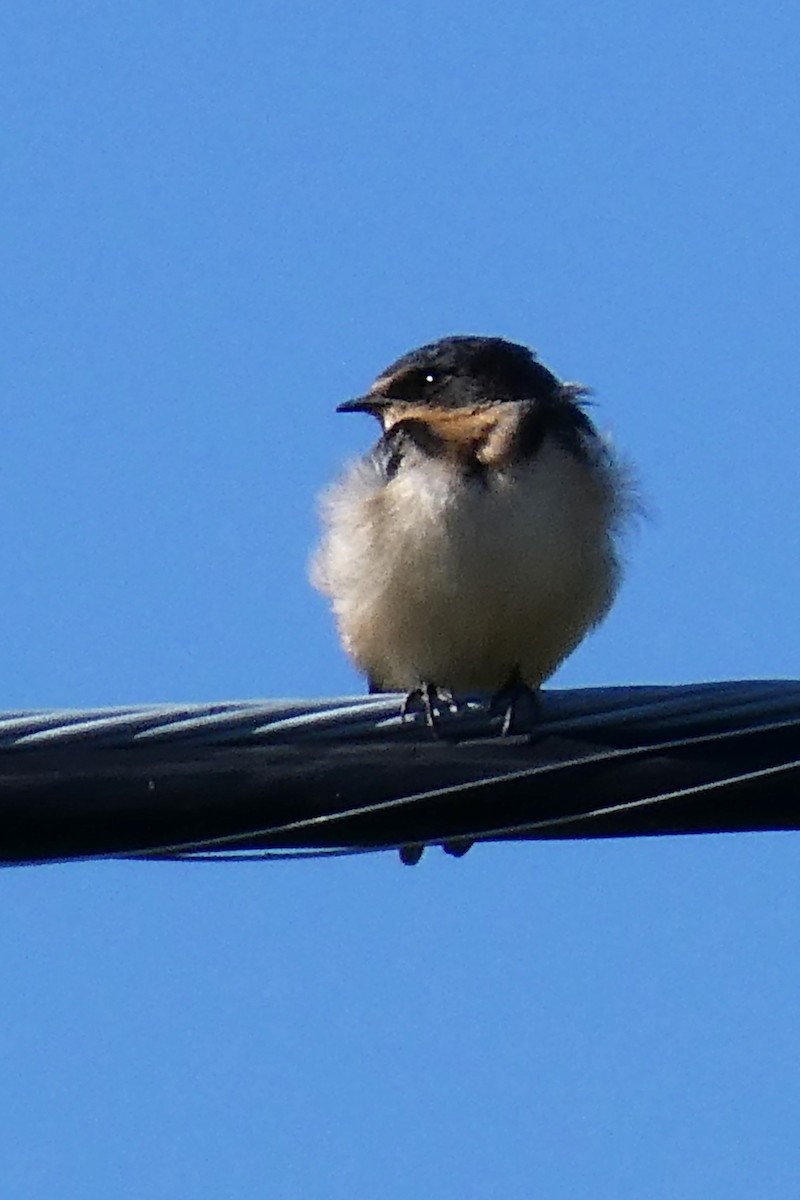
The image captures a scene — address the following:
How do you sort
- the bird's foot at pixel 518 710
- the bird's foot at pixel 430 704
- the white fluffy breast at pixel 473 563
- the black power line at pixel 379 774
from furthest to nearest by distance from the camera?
the white fluffy breast at pixel 473 563, the bird's foot at pixel 518 710, the bird's foot at pixel 430 704, the black power line at pixel 379 774

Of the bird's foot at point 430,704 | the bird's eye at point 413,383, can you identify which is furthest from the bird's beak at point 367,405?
the bird's foot at point 430,704

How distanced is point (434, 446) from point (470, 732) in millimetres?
2558

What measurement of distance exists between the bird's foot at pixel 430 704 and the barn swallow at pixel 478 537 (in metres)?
0.63

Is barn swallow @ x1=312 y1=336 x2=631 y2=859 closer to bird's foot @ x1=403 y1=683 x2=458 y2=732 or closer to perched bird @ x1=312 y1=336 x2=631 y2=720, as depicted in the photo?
perched bird @ x1=312 y1=336 x2=631 y2=720

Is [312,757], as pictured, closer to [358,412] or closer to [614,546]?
[614,546]

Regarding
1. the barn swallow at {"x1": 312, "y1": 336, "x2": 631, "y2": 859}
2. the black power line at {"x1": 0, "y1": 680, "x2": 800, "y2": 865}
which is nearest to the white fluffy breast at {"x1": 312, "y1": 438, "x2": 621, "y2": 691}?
the barn swallow at {"x1": 312, "y1": 336, "x2": 631, "y2": 859}

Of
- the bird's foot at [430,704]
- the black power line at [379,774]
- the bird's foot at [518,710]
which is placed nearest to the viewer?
the black power line at [379,774]

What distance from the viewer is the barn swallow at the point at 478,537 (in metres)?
7.18

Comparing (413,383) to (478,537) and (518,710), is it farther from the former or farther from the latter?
(518,710)

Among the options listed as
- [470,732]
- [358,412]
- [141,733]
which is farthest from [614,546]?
[141,733]

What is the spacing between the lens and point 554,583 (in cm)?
731

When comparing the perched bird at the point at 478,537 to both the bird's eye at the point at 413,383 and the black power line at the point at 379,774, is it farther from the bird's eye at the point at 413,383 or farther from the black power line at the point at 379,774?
the black power line at the point at 379,774

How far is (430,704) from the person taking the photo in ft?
17.6

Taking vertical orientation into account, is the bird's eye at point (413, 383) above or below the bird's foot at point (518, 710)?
above
